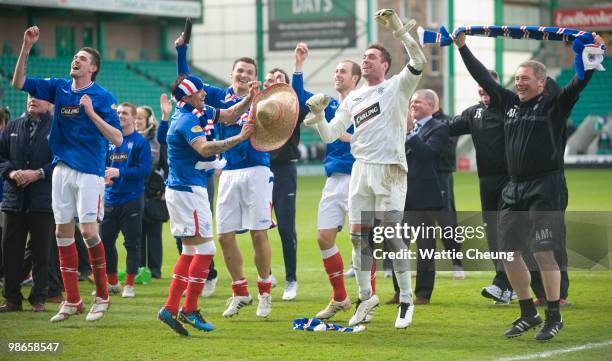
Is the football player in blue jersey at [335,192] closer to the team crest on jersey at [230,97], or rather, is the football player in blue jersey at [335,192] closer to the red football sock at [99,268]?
the team crest on jersey at [230,97]

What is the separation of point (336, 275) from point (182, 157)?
76.4 inches

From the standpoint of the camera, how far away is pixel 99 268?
9.66 meters

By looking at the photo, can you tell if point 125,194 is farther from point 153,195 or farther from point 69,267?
point 69,267

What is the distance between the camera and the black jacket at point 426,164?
409 inches

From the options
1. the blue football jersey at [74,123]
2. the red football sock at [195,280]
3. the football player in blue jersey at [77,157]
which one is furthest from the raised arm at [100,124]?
the red football sock at [195,280]

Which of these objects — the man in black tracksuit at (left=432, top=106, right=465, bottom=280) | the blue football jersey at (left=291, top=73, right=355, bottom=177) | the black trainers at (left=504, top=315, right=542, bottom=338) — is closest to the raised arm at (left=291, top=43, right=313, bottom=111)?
the blue football jersey at (left=291, top=73, right=355, bottom=177)

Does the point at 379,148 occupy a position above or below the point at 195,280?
above

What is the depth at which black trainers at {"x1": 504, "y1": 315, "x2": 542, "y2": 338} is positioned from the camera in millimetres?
8180

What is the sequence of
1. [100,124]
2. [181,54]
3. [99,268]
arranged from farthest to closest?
1. [99,268]
2. [181,54]
3. [100,124]

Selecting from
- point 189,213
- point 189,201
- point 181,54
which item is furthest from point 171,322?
point 181,54

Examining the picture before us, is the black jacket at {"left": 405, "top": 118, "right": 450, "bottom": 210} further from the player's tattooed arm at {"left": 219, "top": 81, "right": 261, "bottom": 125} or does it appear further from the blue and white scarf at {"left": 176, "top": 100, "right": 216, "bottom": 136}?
the blue and white scarf at {"left": 176, "top": 100, "right": 216, "bottom": 136}

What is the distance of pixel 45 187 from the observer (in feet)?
33.2

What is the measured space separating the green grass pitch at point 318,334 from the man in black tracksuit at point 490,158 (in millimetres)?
252

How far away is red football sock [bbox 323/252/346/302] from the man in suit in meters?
0.98
